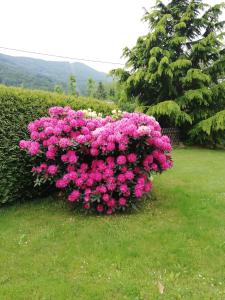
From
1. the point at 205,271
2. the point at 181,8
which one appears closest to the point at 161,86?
the point at 181,8

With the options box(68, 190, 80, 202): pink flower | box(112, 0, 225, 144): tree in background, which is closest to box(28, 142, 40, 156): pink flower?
box(68, 190, 80, 202): pink flower

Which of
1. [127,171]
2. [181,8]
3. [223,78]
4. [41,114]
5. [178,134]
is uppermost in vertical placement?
[181,8]

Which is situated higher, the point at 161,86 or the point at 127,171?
the point at 161,86

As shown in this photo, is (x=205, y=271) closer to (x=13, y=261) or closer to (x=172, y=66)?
(x=13, y=261)

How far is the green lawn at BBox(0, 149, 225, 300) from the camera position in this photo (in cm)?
268

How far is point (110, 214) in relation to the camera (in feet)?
13.9

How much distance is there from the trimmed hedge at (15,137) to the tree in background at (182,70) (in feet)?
22.7

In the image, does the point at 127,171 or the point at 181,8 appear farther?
the point at 181,8

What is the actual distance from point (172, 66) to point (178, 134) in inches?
103

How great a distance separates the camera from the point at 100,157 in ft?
14.2

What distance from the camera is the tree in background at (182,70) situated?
11.2 meters

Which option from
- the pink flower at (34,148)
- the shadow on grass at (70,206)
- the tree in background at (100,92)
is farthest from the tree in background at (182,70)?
the tree in background at (100,92)

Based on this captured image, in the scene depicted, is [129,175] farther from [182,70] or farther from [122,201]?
[182,70]

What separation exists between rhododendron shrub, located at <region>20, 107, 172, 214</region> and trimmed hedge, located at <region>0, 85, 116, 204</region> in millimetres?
200
